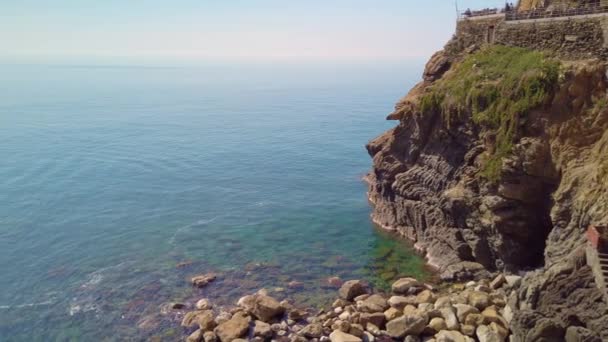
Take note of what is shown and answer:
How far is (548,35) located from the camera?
42.3m

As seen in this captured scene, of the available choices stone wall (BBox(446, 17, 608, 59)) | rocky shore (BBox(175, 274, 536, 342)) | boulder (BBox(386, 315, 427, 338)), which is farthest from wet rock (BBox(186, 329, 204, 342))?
stone wall (BBox(446, 17, 608, 59))

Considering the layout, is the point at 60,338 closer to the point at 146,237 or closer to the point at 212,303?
the point at 212,303

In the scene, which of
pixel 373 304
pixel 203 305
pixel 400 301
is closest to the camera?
pixel 373 304

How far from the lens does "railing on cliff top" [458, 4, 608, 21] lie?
3981cm

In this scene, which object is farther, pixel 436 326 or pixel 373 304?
pixel 373 304

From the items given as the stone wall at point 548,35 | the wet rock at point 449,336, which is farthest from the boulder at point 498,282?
the stone wall at point 548,35

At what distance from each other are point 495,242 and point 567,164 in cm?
915

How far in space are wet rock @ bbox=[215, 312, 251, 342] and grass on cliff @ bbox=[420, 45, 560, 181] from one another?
76.4ft

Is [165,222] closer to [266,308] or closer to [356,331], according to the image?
[266,308]

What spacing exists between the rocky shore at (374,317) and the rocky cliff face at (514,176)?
2625 mm

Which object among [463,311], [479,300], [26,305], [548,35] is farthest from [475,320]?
[26,305]

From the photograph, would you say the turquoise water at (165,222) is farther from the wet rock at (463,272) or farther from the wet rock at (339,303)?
the wet rock at (463,272)

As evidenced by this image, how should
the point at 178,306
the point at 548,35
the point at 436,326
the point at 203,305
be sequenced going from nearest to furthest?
the point at 436,326 < the point at 203,305 < the point at 178,306 < the point at 548,35

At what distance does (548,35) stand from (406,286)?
2516 cm
